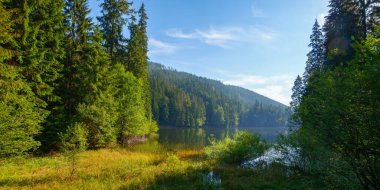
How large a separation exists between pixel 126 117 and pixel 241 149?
1439cm

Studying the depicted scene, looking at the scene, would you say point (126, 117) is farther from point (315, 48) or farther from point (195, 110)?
point (195, 110)

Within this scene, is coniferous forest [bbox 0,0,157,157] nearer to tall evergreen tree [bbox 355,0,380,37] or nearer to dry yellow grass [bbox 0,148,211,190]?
dry yellow grass [bbox 0,148,211,190]

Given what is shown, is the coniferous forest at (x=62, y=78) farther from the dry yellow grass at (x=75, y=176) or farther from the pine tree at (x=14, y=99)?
the dry yellow grass at (x=75, y=176)

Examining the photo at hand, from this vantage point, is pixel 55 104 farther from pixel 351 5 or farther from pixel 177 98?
pixel 177 98

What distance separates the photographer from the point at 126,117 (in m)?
27.8

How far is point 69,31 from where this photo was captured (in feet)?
77.0

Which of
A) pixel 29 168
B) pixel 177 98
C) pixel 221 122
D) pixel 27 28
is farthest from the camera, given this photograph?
pixel 221 122

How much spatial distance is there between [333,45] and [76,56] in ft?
82.2

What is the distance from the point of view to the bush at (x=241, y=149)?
18672mm

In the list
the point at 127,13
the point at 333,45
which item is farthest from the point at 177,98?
the point at 333,45

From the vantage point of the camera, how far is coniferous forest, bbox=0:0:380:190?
6691 millimetres

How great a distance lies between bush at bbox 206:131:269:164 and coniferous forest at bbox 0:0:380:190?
8cm

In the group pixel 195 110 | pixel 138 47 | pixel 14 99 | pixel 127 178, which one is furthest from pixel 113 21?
pixel 195 110

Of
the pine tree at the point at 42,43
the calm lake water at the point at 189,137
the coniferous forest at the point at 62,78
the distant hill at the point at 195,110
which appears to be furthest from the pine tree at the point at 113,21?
the distant hill at the point at 195,110
